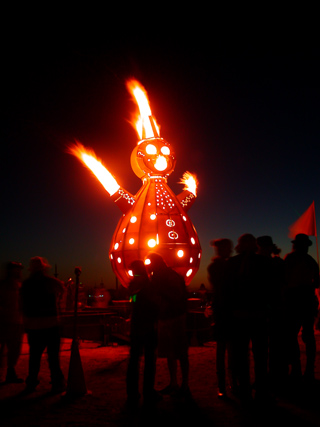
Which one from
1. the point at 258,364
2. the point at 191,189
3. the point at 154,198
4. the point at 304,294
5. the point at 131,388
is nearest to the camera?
the point at 258,364

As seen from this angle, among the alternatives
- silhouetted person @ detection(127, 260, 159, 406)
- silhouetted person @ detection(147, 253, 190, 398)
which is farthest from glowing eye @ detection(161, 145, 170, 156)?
silhouetted person @ detection(127, 260, 159, 406)

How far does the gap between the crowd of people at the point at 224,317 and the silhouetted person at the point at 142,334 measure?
0.01m

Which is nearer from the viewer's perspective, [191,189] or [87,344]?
[87,344]

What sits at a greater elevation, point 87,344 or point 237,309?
point 237,309

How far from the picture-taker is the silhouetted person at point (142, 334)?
178 inches

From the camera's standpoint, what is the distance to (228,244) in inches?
203

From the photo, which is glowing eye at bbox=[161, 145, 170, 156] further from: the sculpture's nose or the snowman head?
the sculpture's nose

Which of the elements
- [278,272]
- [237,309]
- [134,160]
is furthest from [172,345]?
[134,160]

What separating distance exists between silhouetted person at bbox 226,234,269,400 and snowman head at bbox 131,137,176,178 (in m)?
7.11

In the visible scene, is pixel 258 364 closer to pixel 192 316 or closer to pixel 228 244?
pixel 228 244

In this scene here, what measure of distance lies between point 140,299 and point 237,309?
1.13 metres

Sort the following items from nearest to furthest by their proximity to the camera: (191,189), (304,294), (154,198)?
(304,294) → (154,198) → (191,189)

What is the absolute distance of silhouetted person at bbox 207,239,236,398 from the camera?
458 cm

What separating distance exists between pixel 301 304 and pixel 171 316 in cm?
172
